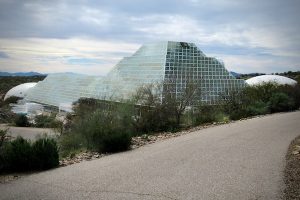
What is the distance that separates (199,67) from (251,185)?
34284 mm

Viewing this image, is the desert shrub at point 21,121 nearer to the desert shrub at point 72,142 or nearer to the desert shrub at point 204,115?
the desert shrub at point 204,115

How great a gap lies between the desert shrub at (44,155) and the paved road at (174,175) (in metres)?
0.57

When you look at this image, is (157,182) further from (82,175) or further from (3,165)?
(3,165)

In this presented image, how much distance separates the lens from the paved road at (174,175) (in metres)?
7.16

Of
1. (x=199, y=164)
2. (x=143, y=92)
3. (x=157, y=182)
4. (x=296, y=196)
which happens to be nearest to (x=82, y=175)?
(x=157, y=182)

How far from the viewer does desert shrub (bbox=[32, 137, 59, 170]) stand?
9.98 m

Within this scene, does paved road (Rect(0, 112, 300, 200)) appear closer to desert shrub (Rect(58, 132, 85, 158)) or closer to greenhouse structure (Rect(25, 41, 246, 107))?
desert shrub (Rect(58, 132, 85, 158))

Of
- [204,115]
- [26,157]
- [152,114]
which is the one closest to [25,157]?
[26,157]

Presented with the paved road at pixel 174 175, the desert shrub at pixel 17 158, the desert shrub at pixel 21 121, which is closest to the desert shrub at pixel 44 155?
the desert shrub at pixel 17 158

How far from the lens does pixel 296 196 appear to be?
6.77 metres

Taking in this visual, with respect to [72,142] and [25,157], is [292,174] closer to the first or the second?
[25,157]

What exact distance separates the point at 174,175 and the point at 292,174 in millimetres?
2726

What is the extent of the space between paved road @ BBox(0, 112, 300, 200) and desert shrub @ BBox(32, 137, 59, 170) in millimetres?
566

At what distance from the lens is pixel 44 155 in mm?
10156
